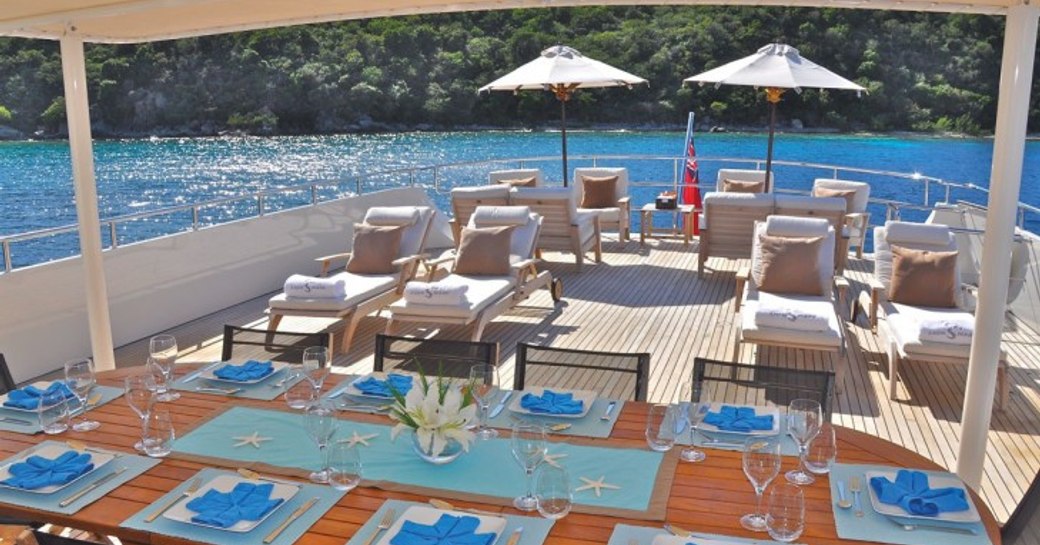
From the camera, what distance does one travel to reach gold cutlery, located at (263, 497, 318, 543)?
190 cm

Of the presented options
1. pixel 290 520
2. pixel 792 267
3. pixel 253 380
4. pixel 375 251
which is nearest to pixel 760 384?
pixel 290 520

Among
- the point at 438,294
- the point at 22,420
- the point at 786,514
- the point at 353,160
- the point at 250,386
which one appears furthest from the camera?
the point at 353,160

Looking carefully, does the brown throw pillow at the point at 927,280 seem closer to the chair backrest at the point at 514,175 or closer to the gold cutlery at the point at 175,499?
the gold cutlery at the point at 175,499

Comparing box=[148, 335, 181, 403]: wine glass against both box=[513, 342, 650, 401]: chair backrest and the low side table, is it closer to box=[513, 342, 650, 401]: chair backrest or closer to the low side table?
box=[513, 342, 650, 401]: chair backrest

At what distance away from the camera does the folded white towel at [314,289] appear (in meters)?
5.56

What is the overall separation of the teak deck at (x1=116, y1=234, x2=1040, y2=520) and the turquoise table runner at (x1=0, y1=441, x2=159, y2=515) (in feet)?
4.37

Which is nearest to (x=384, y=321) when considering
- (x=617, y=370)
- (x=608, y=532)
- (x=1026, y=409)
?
(x=617, y=370)

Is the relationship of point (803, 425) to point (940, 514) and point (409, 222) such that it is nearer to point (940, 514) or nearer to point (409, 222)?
point (940, 514)

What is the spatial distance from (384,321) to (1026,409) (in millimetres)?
4034

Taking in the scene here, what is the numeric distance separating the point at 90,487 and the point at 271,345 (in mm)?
1192

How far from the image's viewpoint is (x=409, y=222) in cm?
670

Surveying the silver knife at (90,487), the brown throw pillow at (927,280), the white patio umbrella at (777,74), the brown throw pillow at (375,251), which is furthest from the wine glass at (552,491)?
the white patio umbrella at (777,74)

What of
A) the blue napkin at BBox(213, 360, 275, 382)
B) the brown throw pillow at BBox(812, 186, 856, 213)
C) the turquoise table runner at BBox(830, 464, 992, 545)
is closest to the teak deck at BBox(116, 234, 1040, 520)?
the brown throw pillow at BBox(812, 186, 856, 213)

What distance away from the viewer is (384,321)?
6.30 m
